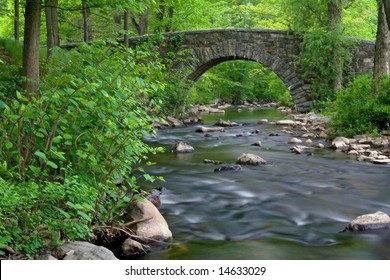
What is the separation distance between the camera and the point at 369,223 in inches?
205

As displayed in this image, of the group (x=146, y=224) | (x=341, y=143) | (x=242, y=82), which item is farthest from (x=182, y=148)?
(x=242, y=82)

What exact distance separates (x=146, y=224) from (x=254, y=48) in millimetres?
16004

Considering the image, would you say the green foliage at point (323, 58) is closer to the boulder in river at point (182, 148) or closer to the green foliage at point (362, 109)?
the green foliage at point (362, 109)

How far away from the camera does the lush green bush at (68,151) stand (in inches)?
140

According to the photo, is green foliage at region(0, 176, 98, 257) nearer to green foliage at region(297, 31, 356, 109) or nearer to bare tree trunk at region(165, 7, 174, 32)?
green foliage at region(297, 31, 356, 109)

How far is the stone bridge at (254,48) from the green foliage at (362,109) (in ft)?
21.6

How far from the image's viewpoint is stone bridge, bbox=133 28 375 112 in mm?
19562

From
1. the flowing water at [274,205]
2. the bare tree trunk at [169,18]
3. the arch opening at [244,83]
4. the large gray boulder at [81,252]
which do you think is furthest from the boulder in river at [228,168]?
the arch opening at [244,83]

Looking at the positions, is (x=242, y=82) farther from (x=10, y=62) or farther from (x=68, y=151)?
(x=68, y=151)

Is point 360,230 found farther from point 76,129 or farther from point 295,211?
point 76,129

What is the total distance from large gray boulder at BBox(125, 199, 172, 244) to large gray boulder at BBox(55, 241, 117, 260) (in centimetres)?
81

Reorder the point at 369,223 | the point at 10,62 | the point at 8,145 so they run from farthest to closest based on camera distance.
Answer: the point at 10,62 < the point at 369,223 < the point at 8,145

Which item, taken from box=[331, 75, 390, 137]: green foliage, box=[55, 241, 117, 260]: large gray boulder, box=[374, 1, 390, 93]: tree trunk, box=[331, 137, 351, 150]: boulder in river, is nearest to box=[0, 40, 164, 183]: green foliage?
box=[55, 241, 117, 260]: large gray boulder
